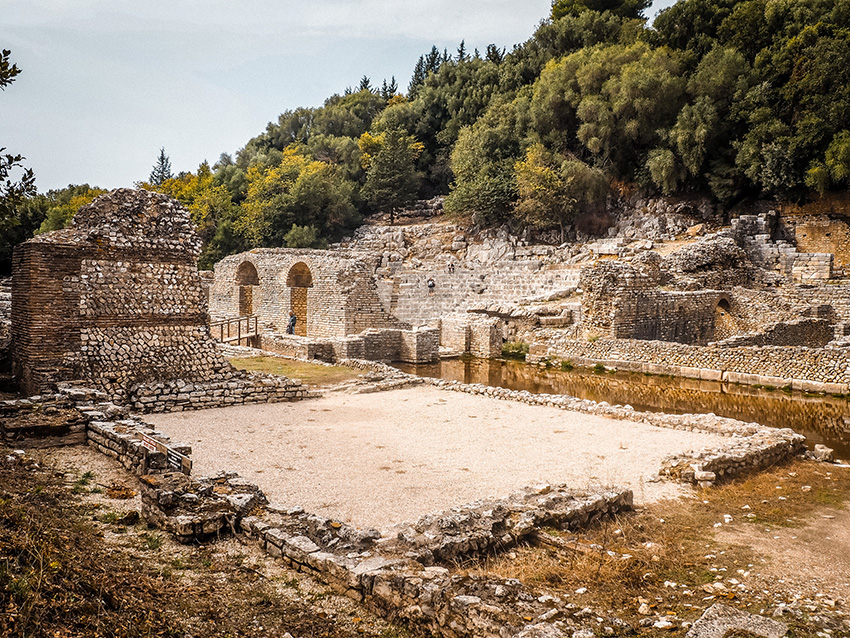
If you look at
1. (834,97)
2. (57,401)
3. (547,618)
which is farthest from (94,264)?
(834,97)

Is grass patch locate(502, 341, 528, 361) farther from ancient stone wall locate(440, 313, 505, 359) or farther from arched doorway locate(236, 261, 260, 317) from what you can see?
arched doorway locate(236, 261, 260, 317)

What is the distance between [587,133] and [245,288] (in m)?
19.4

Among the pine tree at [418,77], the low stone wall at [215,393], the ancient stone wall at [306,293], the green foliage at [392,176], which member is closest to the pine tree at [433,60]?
the pine tree at [418,77]

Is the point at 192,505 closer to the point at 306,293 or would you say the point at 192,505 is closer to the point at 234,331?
the point at 234,331

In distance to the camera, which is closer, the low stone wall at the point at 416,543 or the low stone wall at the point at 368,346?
the low stone wall at the point at 416,543

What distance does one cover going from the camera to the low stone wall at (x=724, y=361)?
1513 centimetres

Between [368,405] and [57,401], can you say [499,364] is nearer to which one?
[368,405]

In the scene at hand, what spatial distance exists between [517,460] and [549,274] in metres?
18.8

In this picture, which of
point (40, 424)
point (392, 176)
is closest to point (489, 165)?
point (392, 176)

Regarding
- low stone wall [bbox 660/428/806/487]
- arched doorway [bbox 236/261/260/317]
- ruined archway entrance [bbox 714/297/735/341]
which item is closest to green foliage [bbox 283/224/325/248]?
arched doorway [bbox 236/261/260/317]

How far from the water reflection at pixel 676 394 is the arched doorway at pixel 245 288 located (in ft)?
38.5

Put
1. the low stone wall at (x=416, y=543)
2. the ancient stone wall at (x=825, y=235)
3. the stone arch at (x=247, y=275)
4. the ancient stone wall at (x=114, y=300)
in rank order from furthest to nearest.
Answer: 1. the stone arch at (x=247, y=275)
2. the ancient stone wall at (x=825, y=235)
3. the ancient stone wall at (x=114, y=300)
4. the low stone wall at (x=416, y=543)

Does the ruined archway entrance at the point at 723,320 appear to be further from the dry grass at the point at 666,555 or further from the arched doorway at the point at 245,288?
the arched doorway at the point at 245,288

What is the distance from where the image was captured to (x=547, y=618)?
4.00 m
